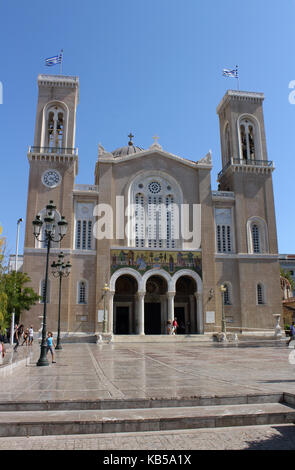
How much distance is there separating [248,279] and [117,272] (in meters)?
12.3

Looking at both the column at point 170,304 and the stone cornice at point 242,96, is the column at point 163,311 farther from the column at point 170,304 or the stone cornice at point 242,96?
the stone cornice at point 242,96

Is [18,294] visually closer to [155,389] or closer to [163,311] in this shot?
[163,311]

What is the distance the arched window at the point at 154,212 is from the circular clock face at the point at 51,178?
6857 millimetres

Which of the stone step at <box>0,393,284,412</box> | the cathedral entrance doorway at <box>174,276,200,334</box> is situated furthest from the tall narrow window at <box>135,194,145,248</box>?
the stone step at <box>0,393,284,412</box>

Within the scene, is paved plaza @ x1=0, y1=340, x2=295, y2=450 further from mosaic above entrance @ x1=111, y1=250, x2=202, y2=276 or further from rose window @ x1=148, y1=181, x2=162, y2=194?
rose window @ x1=148, y1=181, x2=162, y2=194

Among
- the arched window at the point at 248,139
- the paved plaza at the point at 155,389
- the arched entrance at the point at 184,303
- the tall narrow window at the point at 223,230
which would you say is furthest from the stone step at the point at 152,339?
the arched window at the point at 248,139

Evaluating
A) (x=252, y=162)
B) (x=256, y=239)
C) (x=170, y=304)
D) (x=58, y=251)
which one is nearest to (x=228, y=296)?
(x=170, y=304)

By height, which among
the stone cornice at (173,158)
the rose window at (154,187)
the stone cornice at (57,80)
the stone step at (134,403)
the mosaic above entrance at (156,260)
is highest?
the stone cornice at (57,80)

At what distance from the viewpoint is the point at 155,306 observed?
3847cm

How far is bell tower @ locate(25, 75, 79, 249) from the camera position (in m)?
35.4

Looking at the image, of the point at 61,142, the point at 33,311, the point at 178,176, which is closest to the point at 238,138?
the point at 178,176

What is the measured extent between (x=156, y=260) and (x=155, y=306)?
17.6 feet

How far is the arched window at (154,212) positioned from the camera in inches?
1451

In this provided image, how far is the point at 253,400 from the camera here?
7.82 metres
